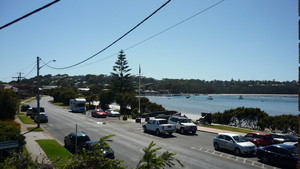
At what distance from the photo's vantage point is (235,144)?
19.6 metres

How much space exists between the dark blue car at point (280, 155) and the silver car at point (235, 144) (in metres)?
1.45

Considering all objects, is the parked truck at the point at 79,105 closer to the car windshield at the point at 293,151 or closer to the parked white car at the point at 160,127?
the parked white car at the point at 160,127

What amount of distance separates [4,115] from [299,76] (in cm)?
3494

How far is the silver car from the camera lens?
19.1 meters

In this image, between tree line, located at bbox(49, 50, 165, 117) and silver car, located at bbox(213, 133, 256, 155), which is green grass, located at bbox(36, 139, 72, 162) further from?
tree line, located at bbox(49, 50, 165, 117)

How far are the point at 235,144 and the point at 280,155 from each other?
12.1 ft

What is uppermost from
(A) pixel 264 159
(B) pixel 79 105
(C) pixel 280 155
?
(B) pixel 79 105

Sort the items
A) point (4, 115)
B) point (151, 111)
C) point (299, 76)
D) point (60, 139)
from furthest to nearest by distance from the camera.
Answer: point (151, 111), point (4, 115), point (60, 139), point (299, 76)

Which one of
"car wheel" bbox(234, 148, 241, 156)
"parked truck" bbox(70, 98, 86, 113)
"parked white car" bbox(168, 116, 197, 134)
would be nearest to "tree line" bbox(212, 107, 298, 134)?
"parked white car" bbox(168, 116, 197, 134)

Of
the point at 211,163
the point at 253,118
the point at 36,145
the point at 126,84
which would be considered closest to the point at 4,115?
the point at 36,145

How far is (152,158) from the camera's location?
7.10 meters

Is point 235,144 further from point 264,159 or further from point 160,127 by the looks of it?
point 160,127

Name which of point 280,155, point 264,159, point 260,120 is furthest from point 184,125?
point 260,120

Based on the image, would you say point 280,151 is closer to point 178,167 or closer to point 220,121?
point 178,167
